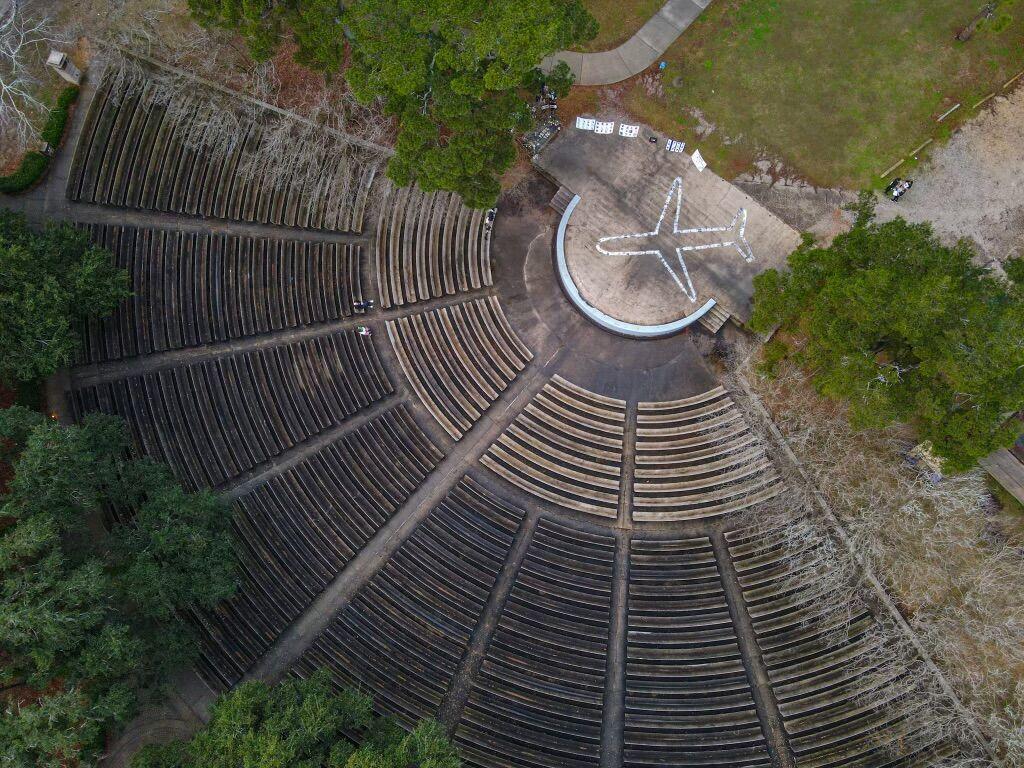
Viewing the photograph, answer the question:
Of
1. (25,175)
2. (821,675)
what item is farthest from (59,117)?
(821,675)

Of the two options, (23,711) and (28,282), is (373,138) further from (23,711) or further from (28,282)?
(23,711)

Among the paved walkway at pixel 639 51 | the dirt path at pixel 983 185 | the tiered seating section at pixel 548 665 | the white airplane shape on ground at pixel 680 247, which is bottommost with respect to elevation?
the tiered seating section at pixel 548 665

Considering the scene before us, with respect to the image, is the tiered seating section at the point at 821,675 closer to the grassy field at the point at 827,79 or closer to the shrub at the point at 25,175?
the grassy field at the point at 827,79

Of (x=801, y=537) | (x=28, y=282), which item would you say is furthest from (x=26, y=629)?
(x=801, y=537)

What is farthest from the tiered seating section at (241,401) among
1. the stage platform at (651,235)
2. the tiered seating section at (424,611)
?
the stage platform at (651,235)

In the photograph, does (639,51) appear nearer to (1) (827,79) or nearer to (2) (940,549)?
(1) (827,79)

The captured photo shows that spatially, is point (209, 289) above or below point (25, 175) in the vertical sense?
below
